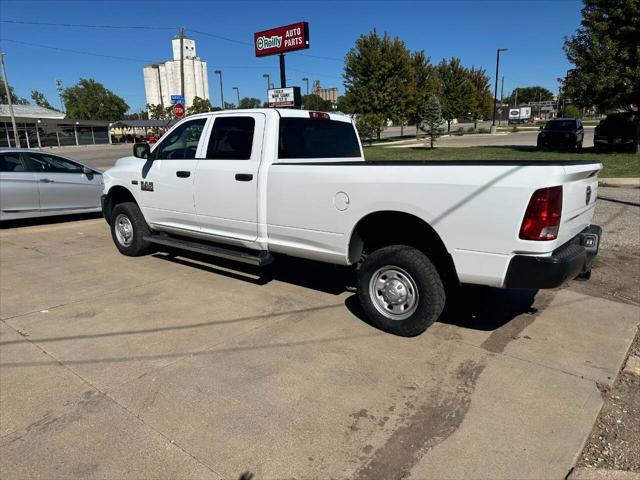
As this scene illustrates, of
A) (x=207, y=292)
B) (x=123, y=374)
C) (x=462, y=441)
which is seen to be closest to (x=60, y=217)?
(x=207, y=292)

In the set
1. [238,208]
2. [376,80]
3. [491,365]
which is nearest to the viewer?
→ [491,365]

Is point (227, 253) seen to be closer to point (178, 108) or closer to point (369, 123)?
point (178, 108)

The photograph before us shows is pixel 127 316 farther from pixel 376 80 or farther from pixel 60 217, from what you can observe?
pixel 376 80

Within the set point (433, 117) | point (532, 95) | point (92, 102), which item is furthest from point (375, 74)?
point (532, 95)

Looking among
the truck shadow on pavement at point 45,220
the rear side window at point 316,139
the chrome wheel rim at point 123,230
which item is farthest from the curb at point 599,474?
the truck shadow on pavement at point 45,220

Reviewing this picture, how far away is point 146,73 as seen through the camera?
109 m

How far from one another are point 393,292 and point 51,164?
8.17 metres

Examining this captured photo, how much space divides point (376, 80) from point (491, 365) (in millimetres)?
31349

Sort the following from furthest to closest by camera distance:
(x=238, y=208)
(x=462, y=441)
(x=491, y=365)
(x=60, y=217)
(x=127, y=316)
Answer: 1. (x=60, y=217)
2. (x=238, y=208)
3. (x=127, y=316)
4. (x=491, y=365)
5. (x=462, y=441)

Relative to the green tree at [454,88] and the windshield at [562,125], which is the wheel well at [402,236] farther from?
the green tree at [454,88]

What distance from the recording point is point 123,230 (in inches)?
271

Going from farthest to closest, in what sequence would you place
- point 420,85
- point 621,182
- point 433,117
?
point 420,85, point 433,117, point 621,182

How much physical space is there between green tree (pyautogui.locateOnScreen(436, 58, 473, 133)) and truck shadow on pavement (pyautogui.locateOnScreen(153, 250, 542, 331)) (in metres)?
41.0

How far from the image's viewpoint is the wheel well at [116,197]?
683 cm
